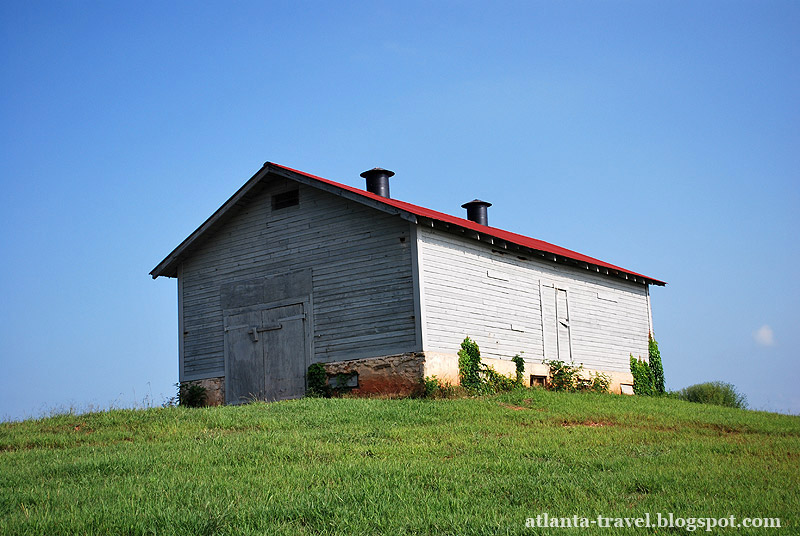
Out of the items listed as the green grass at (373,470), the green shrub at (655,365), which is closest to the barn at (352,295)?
the green grass at (373,470)

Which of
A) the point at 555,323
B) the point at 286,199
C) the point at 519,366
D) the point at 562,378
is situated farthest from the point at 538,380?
the point at 286,199

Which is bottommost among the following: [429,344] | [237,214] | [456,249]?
[429,344]

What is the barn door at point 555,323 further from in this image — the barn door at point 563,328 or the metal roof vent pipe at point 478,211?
the metal roof vent pipe at point 478,211

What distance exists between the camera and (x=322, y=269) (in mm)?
20906

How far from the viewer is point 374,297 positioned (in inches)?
784

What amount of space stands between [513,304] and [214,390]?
8872mm

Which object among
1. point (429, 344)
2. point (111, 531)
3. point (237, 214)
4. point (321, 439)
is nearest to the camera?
point (111, 531)

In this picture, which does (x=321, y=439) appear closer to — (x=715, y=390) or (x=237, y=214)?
(x=237, y=214)

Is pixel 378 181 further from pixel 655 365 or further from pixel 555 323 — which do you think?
pixel 655 365

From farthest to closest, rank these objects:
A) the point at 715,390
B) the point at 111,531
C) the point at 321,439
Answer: the point at 715,390 < the point at 321,439 < the point at 111,531

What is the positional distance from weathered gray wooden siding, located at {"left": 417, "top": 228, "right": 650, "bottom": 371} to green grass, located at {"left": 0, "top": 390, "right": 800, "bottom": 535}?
3.69 metres

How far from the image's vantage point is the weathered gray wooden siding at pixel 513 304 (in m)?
19.8

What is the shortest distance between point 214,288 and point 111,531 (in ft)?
50.9

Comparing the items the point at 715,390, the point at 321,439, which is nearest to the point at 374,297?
the point at 321,439
